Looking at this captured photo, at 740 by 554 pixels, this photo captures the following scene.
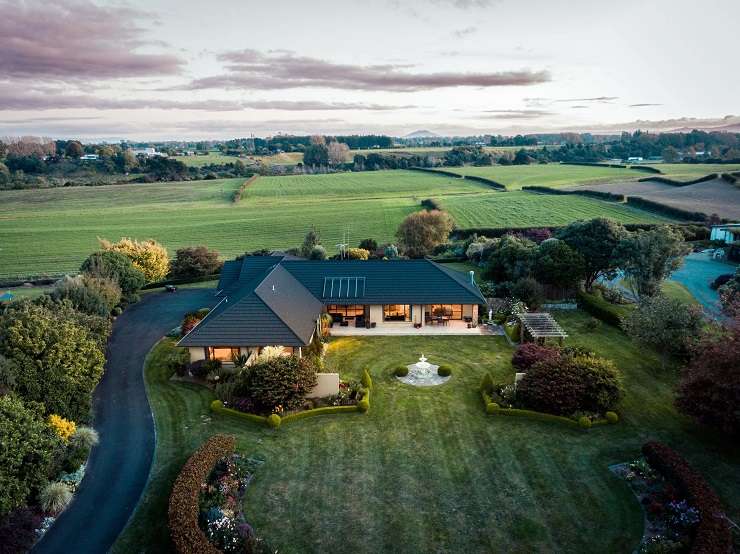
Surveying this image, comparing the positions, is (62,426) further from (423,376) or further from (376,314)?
(376,314)

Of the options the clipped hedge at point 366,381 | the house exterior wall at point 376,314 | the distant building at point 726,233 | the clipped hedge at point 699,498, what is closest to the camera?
the clipped hedge at point 699,498

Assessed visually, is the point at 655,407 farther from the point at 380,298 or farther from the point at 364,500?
the point at 380,298

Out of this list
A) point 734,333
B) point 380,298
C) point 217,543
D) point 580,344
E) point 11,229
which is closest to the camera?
point 217,543

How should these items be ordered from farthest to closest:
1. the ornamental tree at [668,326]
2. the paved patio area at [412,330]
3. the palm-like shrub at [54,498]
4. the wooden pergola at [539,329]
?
the paved patio area at [412,330], the wooden pergola at [539,329], the ornamental tree at [668,326], the palm-like shrub at [54,498]

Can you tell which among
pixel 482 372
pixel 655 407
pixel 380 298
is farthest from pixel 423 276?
pixel 655 407

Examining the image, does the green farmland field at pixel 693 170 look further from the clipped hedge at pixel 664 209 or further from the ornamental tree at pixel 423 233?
the ornamental tree at pixel 423 233

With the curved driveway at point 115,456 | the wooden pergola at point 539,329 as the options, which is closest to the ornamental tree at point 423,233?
the wooden pergola at point 539,329
